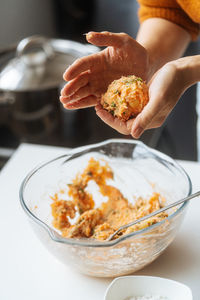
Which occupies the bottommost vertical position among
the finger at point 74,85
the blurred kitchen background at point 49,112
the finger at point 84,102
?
the blurred kitchen background at point 49,112

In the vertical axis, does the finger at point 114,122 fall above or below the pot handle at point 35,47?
above

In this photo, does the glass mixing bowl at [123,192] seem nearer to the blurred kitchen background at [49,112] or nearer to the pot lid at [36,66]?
the blurred kitchen background at [49,112]

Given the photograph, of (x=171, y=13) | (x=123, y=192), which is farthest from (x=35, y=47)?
(x=123, y=192)

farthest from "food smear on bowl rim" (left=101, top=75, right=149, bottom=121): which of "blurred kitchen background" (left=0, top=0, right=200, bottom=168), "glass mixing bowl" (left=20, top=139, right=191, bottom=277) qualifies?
"blurred kitchen background" (left=0, top=0, right=200, bottom=168)

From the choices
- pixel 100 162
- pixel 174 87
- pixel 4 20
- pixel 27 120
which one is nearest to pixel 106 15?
pixel 4 20

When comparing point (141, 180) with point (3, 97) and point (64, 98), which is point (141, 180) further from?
point (3, 97)

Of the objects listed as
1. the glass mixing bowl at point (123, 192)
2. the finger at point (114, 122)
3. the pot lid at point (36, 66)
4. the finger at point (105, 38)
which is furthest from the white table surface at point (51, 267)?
the pot lid at point (36, 66)

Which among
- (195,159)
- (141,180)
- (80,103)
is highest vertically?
(80,103)
